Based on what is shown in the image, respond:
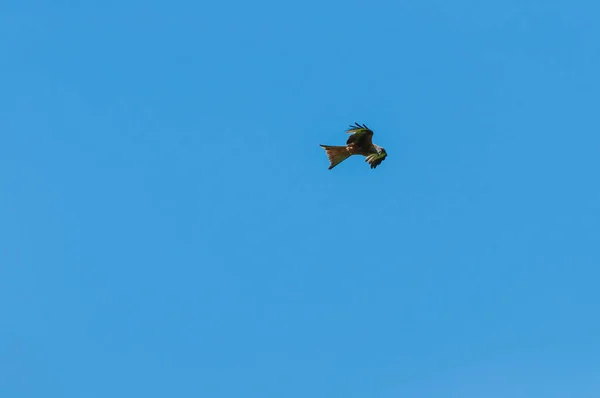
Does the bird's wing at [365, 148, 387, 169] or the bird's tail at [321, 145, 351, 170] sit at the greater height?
the bird's tail at [321, 145, 351, 170]

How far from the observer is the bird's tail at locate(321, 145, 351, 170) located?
73.8m

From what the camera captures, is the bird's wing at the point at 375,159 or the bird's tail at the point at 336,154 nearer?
the bird's wing at the point at 375,159

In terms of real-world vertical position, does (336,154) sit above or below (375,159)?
above

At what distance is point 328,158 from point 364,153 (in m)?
1.69

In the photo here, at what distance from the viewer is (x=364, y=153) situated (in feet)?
243

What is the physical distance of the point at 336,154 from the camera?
243 feet

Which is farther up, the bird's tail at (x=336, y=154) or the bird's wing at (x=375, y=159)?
the bird's tail at (x=336, y=154)

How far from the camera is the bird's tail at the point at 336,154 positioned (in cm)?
7381

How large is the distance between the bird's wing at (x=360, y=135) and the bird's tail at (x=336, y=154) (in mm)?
725

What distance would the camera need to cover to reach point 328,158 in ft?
243

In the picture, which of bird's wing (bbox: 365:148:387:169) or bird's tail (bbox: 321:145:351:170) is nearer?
bird's wing (bbox: 365:148:387:169)

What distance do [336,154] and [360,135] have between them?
181 cm

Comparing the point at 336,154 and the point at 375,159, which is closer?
the point at 375,159

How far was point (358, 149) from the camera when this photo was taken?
7375 centimetres
